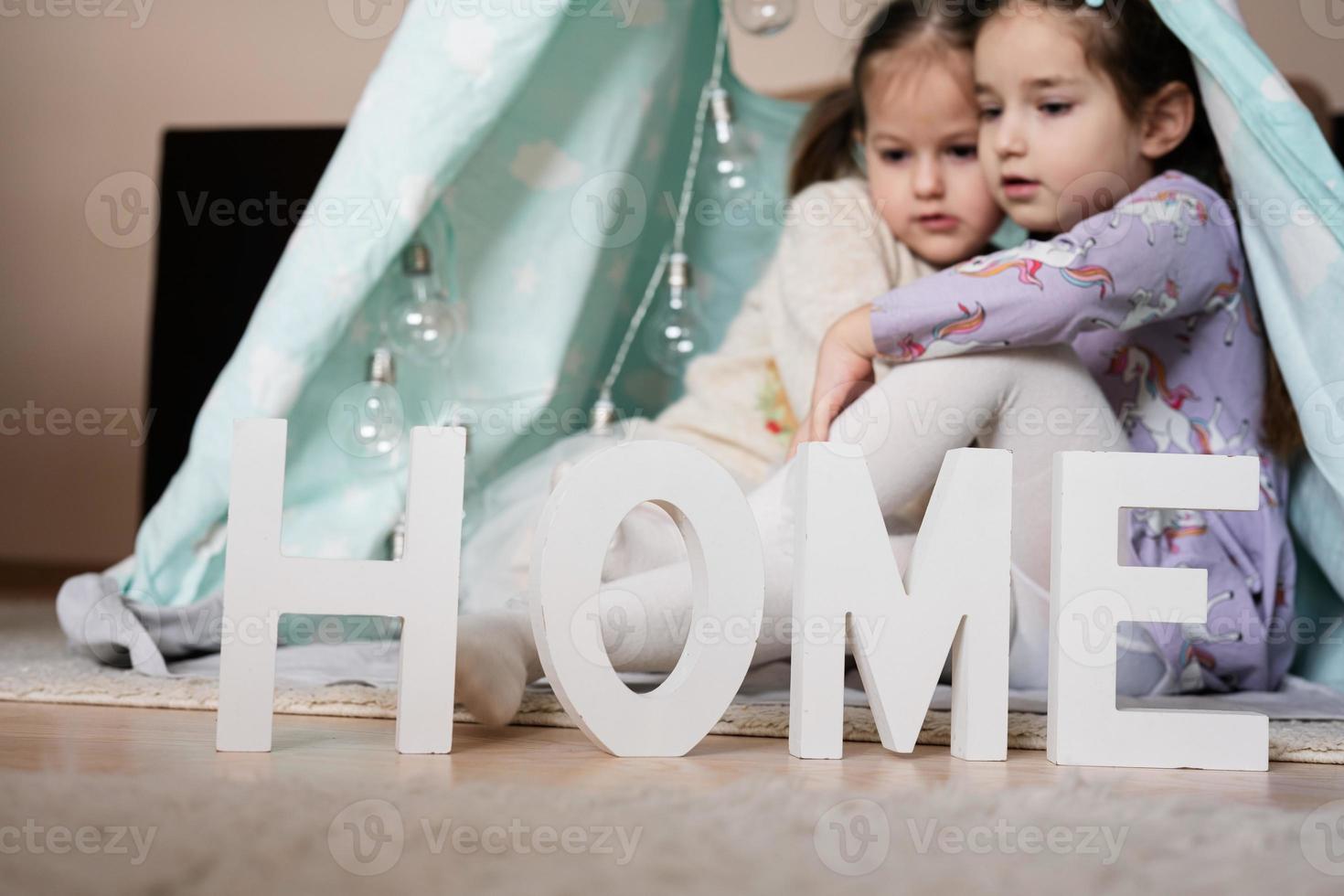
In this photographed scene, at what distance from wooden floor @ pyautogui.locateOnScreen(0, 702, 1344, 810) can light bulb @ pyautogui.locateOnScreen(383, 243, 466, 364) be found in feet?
1.96

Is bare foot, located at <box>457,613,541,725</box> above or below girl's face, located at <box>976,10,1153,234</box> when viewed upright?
below

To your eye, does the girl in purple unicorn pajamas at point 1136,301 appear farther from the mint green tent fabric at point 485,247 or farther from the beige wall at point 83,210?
A: the beige wall at point 83,210

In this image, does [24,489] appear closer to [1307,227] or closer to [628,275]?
[628,275]

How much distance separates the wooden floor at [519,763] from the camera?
702 millimetres

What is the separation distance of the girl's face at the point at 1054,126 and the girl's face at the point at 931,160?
0.36ft

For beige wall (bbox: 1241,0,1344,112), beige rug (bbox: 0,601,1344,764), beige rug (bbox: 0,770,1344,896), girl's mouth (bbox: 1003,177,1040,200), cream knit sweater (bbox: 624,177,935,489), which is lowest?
beige rug (bbox: 0,601,1344,764)

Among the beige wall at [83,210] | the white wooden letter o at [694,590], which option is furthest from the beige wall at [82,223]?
the white wooden letter o at [694,590]

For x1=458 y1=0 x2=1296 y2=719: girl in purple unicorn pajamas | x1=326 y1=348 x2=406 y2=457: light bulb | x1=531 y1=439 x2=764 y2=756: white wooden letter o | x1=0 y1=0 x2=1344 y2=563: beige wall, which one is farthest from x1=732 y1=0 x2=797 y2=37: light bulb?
x1=0 y1=0 x2=1344 y2=563: beige wall

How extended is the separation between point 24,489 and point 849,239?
237cm

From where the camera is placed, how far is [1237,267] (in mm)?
1159

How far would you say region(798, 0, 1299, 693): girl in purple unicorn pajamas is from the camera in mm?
1021

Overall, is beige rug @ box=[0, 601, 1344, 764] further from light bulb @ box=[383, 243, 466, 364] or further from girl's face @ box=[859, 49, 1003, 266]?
girl's face @ box=[859, 49, 1003, 266]

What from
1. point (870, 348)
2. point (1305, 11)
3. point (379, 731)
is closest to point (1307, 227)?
point (870, 348)

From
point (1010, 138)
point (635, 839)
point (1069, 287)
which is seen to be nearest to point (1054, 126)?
point (1010, 138)
